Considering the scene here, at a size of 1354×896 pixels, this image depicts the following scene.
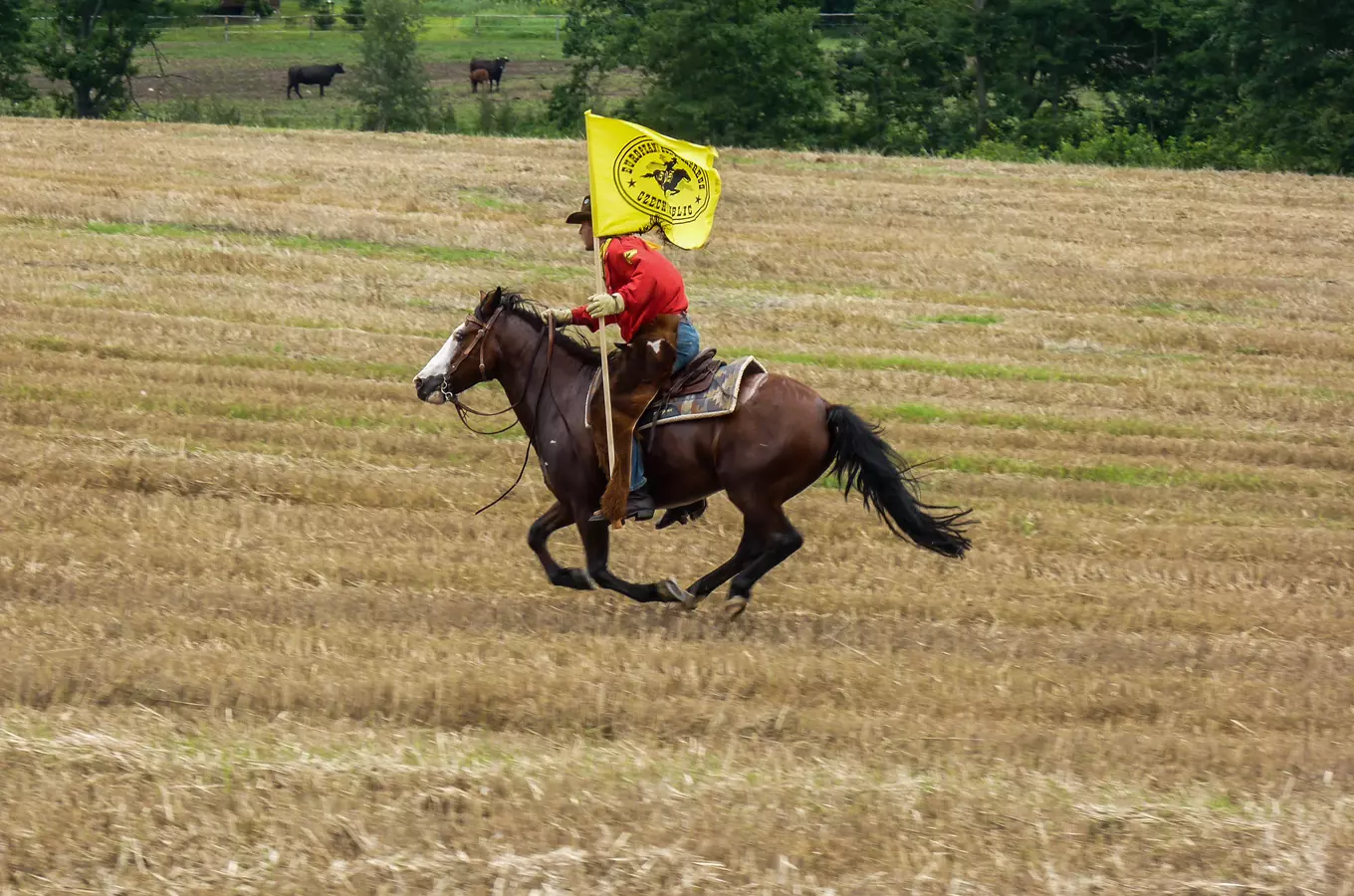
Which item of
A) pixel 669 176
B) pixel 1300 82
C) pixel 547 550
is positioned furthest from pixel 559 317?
pixel 1300 82

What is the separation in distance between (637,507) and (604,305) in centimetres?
119

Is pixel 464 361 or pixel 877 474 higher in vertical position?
pixel 464 361

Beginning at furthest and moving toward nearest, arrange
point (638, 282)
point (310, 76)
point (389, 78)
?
point (310, 76), point (389, 78), point (638, 282)

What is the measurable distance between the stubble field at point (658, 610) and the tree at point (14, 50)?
87.6 feet

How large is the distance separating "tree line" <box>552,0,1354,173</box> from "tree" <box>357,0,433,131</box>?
14.5 ft

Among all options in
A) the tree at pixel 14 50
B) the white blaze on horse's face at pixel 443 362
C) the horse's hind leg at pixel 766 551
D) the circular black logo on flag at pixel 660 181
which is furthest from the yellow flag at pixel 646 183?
the tree at pixel 14 50

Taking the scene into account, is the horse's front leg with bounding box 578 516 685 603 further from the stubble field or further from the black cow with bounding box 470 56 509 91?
the black cow with bounding box 470 56 509 91

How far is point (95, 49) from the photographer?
4681cm

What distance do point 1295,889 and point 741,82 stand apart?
138ft

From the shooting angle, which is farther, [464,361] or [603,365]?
[464,361]

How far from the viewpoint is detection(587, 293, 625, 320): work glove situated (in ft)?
27.7

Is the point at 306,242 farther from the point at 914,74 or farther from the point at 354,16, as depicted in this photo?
the point at 354,16

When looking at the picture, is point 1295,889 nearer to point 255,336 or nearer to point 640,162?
point 640,162

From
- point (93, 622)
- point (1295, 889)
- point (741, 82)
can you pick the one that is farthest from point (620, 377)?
point (741, 82)
